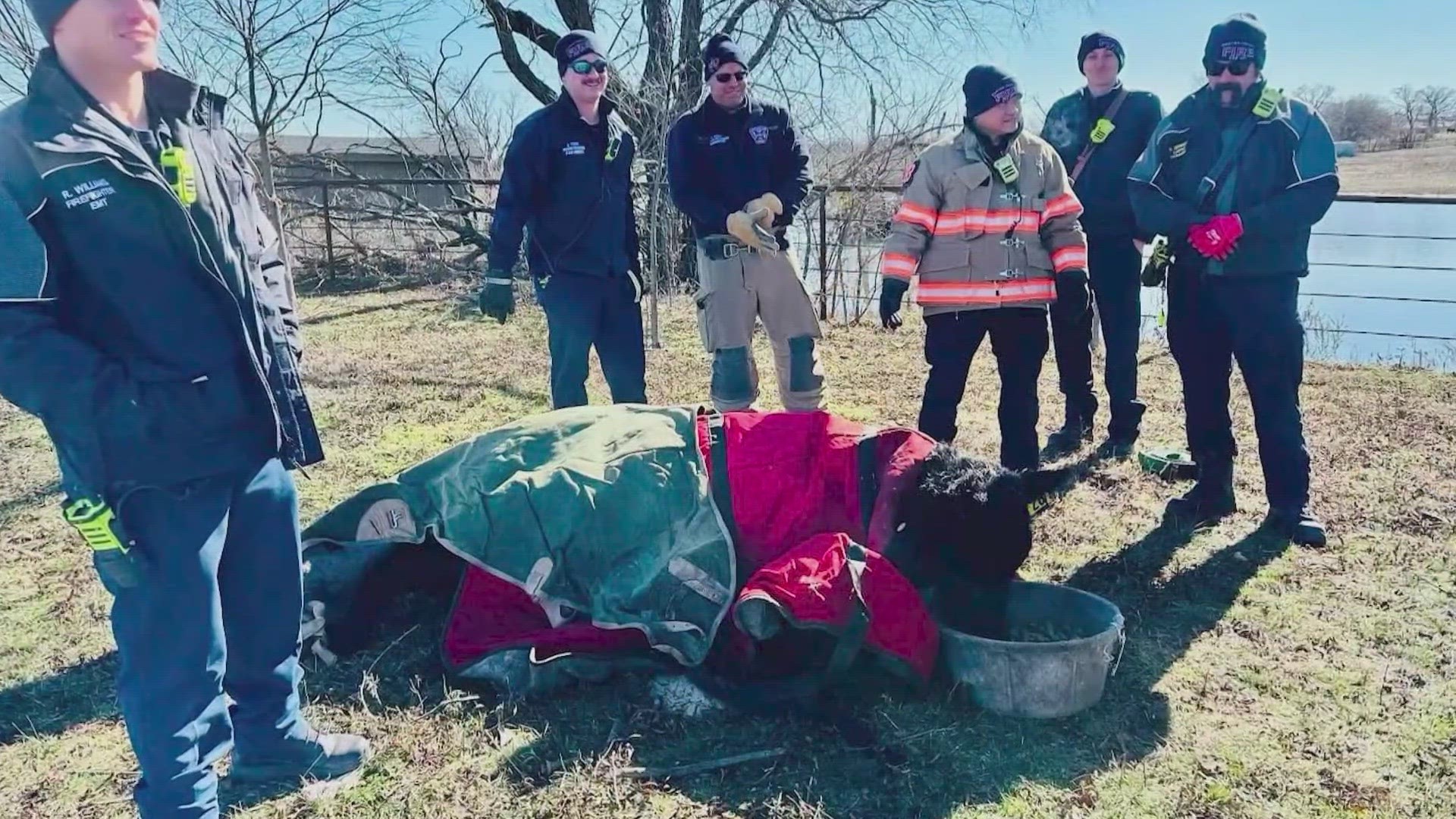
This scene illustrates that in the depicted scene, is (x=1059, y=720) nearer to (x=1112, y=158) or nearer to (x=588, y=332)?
(x=588, y=332)

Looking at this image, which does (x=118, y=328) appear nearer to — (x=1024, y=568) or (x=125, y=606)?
(x=125, y=606)

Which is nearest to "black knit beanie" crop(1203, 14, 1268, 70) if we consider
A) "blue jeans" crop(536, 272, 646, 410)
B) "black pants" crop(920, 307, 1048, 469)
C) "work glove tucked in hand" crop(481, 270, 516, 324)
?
"black pants" crop(920, 307, 1048, 469)

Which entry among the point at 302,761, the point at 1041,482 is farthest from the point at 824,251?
the point at 302,761

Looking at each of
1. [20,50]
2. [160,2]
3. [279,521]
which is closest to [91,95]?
[160,2]

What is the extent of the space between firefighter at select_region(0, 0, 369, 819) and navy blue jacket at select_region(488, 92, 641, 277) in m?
1.68

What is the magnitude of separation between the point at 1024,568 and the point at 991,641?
100 centimetres

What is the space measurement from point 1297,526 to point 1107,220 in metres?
1.51

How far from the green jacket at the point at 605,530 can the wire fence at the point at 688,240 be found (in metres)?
4.28

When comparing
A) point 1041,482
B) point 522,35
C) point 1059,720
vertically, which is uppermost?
point 522,35

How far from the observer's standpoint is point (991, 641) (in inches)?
93.6

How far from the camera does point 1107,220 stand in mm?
4281

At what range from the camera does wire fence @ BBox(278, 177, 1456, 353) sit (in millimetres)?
8391

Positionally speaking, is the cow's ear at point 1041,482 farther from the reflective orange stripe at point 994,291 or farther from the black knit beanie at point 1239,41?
the black knit beanie at point 1239,41

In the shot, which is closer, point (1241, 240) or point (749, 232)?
point (1241, 240)
